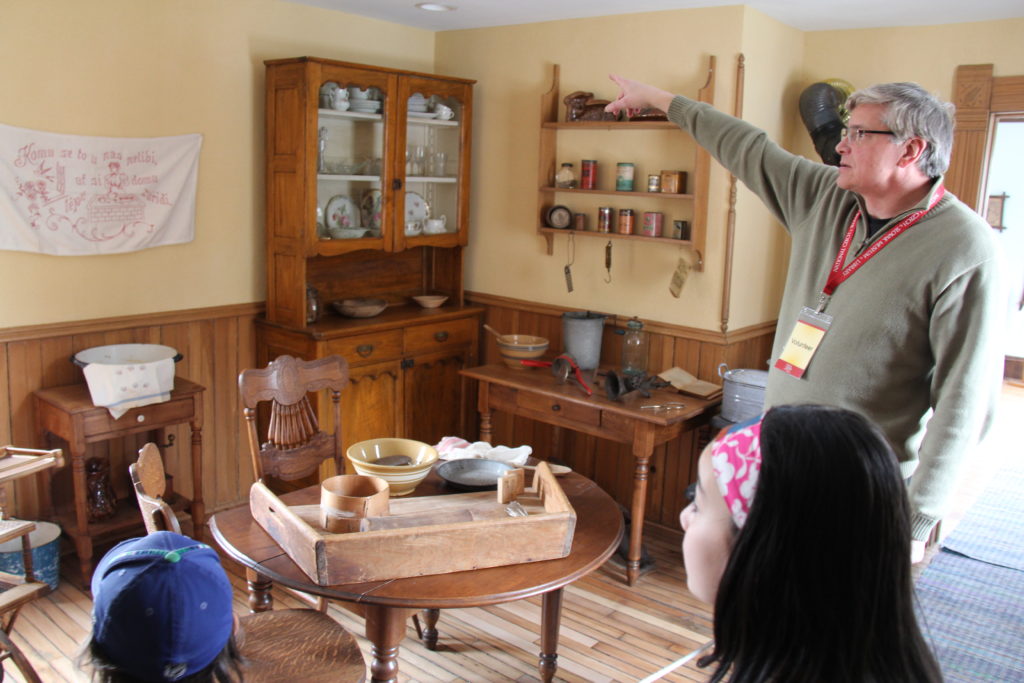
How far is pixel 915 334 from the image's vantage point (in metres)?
1.82

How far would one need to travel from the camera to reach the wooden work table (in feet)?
10.8

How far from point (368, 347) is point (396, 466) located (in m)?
1.72

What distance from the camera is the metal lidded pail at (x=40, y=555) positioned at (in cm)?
298

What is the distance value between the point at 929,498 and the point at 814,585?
1.02 metres

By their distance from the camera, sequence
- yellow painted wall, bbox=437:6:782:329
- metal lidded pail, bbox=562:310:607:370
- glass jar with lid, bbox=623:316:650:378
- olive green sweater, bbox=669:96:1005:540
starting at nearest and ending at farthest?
olive green sweater, bbox=669:96:1005:540 < yellow painted wall, bbox=437:6:782:329 < glass jar with lid, bbox=623:316:650:378 < metal lidded pail, bbox=562:310:607:370

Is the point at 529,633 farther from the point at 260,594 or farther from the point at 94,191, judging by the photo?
the point at 94,191

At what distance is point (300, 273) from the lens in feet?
12.1

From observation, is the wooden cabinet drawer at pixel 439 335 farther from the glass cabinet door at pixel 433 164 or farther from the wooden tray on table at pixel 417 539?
the wooden tray on table at pixel 417 539

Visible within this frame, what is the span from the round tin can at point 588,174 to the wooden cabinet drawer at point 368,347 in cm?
107

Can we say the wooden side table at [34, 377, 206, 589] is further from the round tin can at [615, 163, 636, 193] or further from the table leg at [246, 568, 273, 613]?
the round tin can at [615, 163, 636, 193]

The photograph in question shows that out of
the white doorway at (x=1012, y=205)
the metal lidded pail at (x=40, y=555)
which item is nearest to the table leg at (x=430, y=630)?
the metal lidded pail at (x=40, y=555)

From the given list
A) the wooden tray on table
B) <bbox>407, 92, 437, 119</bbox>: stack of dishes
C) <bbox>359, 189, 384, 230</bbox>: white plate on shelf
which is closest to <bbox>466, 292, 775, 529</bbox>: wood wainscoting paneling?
<bbox>359, 189, 384, 230</bbox>: white plate on shelf

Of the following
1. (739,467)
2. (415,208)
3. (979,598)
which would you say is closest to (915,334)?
(979,598)

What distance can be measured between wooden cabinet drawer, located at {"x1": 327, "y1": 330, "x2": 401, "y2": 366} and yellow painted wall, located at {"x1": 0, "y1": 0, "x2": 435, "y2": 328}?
0.46 m
